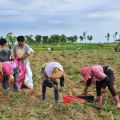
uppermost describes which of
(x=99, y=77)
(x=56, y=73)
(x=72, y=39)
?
(x=56, y=73)

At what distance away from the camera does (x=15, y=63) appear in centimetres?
870

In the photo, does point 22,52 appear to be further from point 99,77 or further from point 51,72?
point 99,77

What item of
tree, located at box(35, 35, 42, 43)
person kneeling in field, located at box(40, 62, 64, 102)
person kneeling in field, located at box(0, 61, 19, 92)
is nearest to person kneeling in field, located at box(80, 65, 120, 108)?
person kneeling in field, located at box(40, 62, 64, 102)

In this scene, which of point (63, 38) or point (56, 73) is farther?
point (63, 38)

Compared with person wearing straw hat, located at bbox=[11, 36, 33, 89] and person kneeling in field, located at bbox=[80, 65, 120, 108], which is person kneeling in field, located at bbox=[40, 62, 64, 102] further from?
person wearing straw hat, located at bbox=[11, 36, 33, 89]

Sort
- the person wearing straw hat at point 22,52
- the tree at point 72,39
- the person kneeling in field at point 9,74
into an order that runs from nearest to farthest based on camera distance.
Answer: the person kneeling in field at point 9,74
the person wearing straw hat at point 22,52
the tree at point 72,39

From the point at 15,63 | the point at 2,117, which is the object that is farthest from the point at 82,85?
the point at 2,117

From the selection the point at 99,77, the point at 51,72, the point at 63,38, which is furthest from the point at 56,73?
the point at 63,38

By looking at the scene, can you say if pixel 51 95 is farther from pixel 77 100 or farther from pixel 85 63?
pixel 85 63

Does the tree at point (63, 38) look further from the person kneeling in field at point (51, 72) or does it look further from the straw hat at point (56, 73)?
the straw hat at point (56, 73)

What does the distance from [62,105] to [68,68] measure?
299 inches

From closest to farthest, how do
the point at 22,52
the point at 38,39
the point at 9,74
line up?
the point at 9,74 → the point at 22,52 → the point at 38,39

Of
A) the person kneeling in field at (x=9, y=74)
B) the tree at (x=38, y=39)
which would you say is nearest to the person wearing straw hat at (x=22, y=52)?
the person kneeling in field at (x=9, y=74)

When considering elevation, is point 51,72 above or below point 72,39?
above
